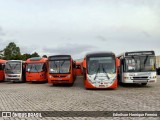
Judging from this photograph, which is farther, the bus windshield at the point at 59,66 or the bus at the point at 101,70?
the bus windshield at the point at 59,66

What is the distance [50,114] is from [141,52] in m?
12.8

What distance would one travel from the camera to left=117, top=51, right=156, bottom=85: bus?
19.7m

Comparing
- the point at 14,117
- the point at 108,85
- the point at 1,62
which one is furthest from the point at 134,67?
the point at 1,62

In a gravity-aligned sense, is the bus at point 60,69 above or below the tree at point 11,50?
below

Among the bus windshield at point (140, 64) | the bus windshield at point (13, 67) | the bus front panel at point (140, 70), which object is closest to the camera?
the bus front panel at point (140, 70)

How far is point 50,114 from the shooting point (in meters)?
9.20

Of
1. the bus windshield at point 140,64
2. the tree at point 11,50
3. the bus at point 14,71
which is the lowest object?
the bus at point 14,71

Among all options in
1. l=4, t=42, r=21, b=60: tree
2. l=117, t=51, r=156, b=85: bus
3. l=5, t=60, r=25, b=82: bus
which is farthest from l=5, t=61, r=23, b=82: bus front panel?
l=4, t=42, r=21, b=60: tree

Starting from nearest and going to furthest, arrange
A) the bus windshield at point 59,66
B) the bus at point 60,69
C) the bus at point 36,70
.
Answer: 1. the bus at point 60,69
2. the bus windshield at point 59,66
3. the bus at point 36,70

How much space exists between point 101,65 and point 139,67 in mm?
3254

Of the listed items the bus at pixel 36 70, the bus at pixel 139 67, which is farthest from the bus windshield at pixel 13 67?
the bus at pixel 139 67

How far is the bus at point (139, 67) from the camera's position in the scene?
774 inches

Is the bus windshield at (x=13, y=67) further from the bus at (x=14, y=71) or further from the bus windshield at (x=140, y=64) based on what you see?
the bus windshield at (x=140, y=64)

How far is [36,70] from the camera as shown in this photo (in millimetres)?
28094
